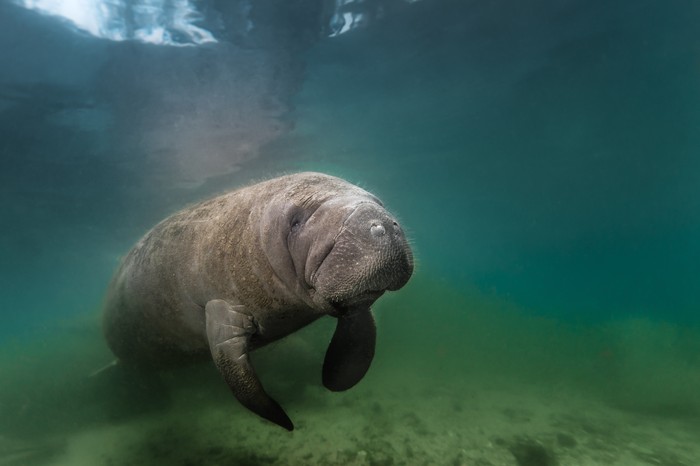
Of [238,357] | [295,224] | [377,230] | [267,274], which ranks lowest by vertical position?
[238,357]

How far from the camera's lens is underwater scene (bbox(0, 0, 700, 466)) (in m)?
2.89

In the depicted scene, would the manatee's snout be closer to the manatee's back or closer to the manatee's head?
the manatee's head

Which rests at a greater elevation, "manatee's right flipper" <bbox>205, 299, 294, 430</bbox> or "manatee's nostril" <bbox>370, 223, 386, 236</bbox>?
"manatee's nostril" <bbox>370, 223, 386, 236</bbox>

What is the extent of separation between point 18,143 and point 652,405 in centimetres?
1799

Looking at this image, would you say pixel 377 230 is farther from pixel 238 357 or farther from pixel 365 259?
pixel 238 357

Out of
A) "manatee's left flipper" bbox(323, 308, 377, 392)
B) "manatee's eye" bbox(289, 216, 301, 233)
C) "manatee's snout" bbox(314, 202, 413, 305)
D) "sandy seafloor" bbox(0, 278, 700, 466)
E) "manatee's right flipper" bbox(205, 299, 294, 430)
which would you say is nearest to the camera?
"manatee's snout" bbox(314, 202, 413, 305)

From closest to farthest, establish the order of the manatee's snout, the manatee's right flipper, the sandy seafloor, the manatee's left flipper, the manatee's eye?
1. the manatee's snout
2. the manatee's eye
3. the manatee's right flipper
4. the manatee's left flipper
5. the sandy seafloor

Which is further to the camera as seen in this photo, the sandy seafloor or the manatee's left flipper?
the sandy seafloor

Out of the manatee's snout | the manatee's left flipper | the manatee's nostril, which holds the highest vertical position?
the manatee's nostril

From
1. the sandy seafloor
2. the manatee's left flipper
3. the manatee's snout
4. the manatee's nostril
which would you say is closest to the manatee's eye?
the manatee's snout

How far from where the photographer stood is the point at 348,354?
306 centimetres

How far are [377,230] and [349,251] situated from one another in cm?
17

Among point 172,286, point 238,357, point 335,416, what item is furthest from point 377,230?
point 335,416

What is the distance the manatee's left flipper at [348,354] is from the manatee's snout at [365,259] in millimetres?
1047
